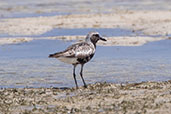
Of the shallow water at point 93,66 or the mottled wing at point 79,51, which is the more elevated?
the mottled wing at point 79,51

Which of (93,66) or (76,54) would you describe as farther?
(93,66)

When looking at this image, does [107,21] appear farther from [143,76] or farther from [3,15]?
[143,76]

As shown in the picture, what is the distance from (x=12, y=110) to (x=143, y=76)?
490 centimetres

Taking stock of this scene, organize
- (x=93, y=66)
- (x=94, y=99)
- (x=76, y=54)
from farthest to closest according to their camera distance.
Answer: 1. (x=93, y=66)
2. (x=76, y=54)
3. (x=94, y=99)

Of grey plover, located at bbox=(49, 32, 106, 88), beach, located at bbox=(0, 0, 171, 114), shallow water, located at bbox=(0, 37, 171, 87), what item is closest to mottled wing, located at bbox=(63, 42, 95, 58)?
grey plover, located at bbox=(49, 32, 106, 88)

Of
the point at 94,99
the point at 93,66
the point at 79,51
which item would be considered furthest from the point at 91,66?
the point at 94,99

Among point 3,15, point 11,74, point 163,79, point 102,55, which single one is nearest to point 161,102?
point 163,79

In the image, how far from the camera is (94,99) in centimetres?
1046

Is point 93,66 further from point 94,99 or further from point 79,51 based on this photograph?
point 94,99

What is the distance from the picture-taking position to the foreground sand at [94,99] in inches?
377

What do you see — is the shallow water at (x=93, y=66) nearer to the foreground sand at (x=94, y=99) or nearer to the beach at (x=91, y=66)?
the beach at (x=91, y=66)

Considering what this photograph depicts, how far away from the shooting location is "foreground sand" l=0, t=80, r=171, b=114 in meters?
9.57

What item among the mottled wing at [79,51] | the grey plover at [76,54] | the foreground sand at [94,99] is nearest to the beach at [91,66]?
the foreground sand at [94,99]

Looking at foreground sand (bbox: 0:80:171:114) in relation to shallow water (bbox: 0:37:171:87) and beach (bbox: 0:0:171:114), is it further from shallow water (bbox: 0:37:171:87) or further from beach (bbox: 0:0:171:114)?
shallow water (bbox: 0:37:171:87)
